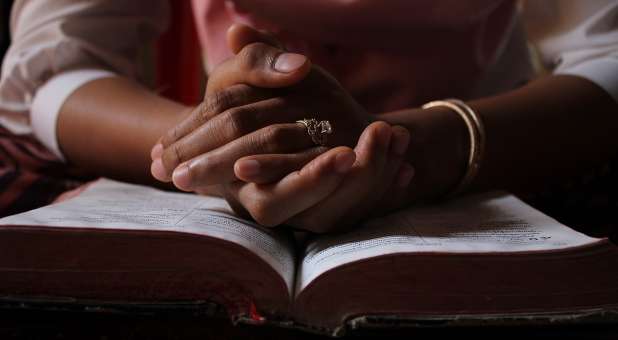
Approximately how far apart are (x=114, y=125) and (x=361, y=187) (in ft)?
1.26

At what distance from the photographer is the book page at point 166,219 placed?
0.44 metres

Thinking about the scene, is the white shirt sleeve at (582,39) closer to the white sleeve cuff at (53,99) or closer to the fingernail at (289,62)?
the fingernail at (289,62)

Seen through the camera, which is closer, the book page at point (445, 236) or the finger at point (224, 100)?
the book page at point (445, 236)

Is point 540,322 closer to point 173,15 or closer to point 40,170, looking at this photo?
point 40,170

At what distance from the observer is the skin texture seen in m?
0.49

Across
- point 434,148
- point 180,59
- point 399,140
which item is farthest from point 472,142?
point 180,59

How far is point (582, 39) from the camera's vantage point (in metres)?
0.92

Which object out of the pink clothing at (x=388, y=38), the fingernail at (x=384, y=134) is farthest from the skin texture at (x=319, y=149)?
the pink clothing at (x=388, y=38)

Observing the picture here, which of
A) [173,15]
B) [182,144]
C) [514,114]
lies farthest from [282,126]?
[173,15]

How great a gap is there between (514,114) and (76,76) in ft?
2.00

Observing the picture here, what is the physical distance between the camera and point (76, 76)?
855mm

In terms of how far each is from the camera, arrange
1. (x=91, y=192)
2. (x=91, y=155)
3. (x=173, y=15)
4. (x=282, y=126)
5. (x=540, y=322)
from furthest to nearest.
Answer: (x=173, y=15)
(x=91, y=155)
(x=91, y=192)
(x=282, y=126)
(x=540, y=322)

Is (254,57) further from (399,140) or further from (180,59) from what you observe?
(180,59)

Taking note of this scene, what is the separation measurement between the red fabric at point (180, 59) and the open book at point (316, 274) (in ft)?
3.17
